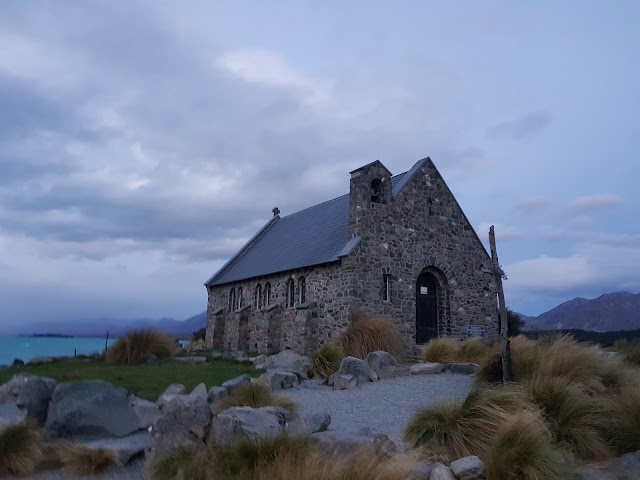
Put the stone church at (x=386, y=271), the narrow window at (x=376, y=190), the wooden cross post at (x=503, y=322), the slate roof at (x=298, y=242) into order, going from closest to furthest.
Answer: the wooden cross post at (x=503, y=322), the stone church at (x=386, y=271), the narrow window at (x=376, y=190), the slate roof at (x=298, y=242)

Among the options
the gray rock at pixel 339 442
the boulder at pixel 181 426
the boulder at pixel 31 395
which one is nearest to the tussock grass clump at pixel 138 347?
the boulder at pixel 31 395

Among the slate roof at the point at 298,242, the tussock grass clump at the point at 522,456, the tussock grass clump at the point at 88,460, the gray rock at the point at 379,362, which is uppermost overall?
the slate roof at the point at 298,242

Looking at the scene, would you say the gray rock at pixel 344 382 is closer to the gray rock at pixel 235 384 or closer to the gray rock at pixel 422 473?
the gray rock at pixel 235 384

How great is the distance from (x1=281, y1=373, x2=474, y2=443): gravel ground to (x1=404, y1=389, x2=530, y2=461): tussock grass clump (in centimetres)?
44

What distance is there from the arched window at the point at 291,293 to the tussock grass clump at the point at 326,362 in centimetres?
821

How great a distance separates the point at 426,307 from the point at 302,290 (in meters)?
5.53

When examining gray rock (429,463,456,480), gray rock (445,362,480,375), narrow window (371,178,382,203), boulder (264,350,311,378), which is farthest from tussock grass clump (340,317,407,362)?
gray rock (429,463,456,480)

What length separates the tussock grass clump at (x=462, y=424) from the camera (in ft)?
24.2

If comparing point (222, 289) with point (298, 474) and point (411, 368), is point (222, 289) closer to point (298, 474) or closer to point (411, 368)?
point (411, 368)

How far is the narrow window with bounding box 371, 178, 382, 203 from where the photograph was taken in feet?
71.0

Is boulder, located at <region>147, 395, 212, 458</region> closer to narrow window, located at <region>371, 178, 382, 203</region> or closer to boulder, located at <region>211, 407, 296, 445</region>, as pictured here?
boulder, located at <region>211, 407, 296, 445</region>

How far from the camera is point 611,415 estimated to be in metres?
8.43

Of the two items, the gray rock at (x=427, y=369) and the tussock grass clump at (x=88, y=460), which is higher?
the gray rock at (x=427, y=369)

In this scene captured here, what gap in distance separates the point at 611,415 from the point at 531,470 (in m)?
3.03
